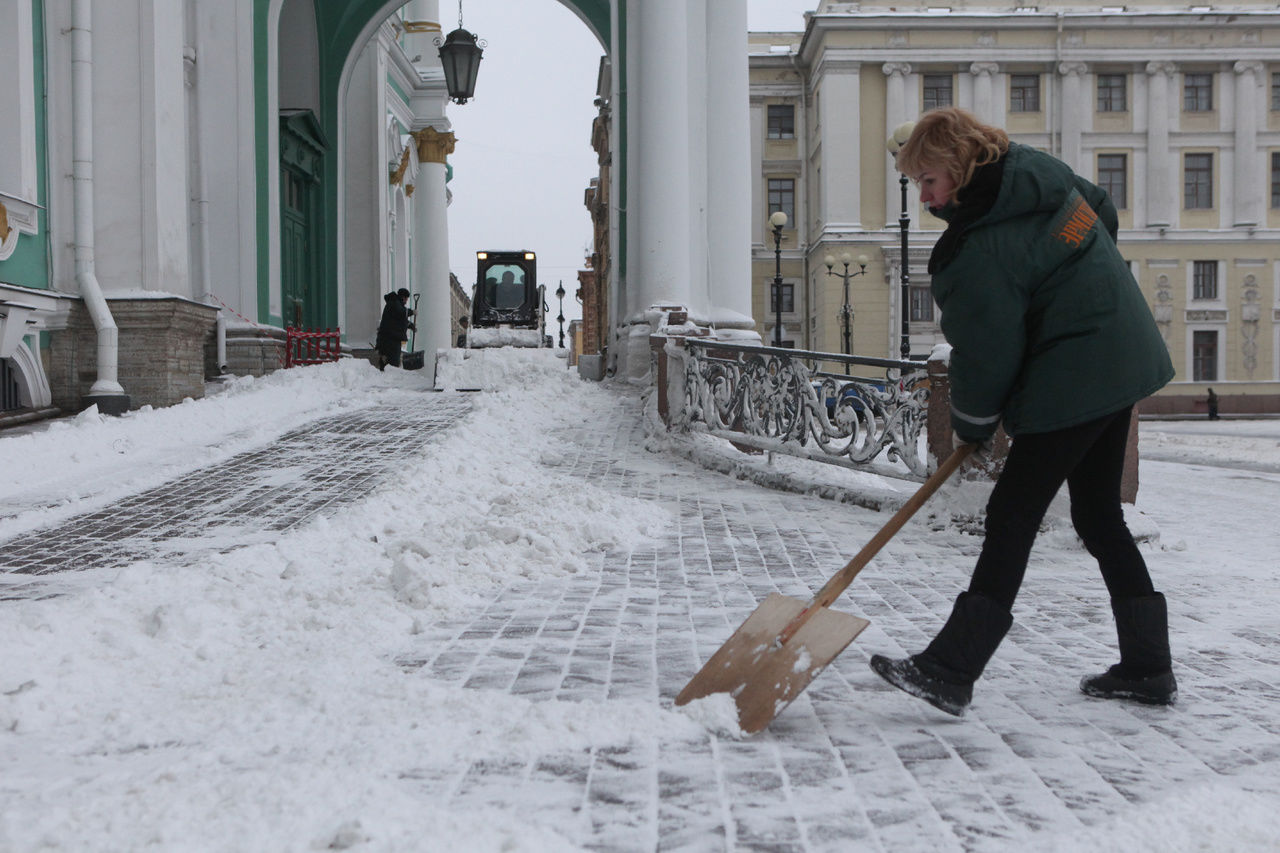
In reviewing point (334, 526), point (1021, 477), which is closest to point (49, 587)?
point (334, 526)

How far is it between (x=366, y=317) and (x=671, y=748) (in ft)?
75.9

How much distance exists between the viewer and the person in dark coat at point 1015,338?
11.2ft

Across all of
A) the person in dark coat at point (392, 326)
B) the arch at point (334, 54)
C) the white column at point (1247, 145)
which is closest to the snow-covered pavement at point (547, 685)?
the person in dark coat at point (392, 326)

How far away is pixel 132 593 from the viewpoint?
15.6 feet

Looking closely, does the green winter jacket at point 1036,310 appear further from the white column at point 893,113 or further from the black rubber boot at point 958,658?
the white column at point 893,113

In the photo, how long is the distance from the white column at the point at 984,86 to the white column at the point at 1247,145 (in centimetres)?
1098

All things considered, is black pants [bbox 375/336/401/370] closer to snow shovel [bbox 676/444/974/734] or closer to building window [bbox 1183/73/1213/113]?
snow shovel [bbox 676/444/974/734]

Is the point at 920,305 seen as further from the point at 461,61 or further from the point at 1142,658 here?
the point at 1142,658

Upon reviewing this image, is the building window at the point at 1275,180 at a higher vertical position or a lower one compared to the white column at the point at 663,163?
higher

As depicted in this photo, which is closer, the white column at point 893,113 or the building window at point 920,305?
the building window at point 920,305

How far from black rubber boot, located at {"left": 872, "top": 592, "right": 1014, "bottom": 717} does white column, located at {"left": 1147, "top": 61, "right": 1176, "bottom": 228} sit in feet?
176

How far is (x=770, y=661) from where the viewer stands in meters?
Answer: 3.46

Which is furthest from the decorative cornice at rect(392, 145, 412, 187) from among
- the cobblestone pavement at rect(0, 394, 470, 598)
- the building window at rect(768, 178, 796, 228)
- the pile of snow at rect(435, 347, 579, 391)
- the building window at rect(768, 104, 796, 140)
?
the building window at rect(768, 104, 796, 140)

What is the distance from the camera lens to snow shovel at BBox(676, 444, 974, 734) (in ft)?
11.0
